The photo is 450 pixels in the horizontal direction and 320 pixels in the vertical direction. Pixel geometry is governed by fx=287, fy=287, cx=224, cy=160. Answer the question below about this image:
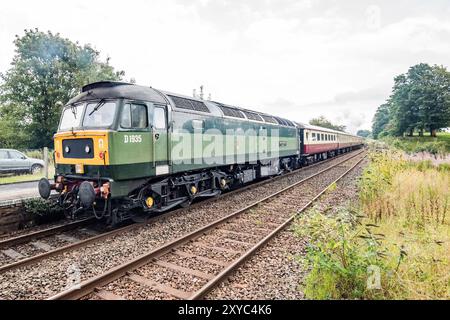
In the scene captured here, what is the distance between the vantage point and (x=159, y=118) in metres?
8.01

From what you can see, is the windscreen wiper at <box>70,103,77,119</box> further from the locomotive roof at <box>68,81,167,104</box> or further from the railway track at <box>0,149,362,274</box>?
the railway track at <box>0,149,362,274</box>

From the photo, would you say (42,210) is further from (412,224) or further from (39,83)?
(39,83)

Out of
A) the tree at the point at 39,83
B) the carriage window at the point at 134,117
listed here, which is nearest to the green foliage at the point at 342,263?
the carriage window at the point at 134,117

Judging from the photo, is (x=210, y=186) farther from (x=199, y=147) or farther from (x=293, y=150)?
(x=293, y=150)

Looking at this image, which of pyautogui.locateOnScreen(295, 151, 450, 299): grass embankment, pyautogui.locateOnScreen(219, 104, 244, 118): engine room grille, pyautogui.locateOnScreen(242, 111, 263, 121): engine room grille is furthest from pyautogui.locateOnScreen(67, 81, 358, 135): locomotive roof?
pyautogui.locateOnScreen(242, 111, 263, 121): engine room grille

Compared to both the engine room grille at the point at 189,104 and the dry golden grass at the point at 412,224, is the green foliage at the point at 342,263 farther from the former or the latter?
the engine room grille at the point at 189,104

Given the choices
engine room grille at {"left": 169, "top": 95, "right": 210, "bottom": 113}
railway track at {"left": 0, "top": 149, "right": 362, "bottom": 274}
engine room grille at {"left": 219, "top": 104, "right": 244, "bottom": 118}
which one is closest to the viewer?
railway track at {"left": 0, "top": 149, "right": 362, "bottom": 274}

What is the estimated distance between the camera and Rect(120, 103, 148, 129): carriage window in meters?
7.00

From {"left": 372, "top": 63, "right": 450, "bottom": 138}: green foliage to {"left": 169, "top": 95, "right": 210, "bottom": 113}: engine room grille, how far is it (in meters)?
45.5

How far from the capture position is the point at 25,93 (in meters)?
20.5

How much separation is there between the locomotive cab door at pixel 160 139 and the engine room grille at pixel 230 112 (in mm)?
4011

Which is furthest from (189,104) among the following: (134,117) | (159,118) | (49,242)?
(49,242)

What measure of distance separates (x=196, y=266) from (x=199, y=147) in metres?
5.16
